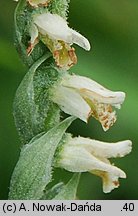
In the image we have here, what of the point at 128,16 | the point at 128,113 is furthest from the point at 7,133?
the point at 128,16

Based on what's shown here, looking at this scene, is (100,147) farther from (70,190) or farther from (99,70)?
(99,70)

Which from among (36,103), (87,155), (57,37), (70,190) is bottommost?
(70,190)

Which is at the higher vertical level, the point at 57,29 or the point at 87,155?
the point at 57,29

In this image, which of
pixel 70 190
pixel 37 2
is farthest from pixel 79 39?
pixel 70 190

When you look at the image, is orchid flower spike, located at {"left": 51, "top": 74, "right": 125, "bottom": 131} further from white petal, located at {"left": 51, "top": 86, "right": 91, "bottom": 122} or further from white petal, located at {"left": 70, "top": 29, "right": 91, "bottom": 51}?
white petal, located at {"left": 70, "top": 29, "right": 91, "bottom": 51}

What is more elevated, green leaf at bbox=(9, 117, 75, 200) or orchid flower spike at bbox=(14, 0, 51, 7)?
orchid flower spike at bbox=(14, 0, 51, 7)

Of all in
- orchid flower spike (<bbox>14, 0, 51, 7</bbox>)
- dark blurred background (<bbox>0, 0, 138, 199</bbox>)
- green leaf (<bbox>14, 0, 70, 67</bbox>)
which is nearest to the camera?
orchid flower spike (<bbox>14, 0, 51, 7</bbox>)

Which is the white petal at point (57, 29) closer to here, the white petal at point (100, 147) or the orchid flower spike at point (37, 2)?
the orchid flower spike at point (37, 2)

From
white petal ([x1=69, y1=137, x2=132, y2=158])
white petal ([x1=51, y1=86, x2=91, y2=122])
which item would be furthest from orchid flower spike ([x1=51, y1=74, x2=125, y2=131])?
white petal ([x1=69, y1=137, x2=132, y2=158])
